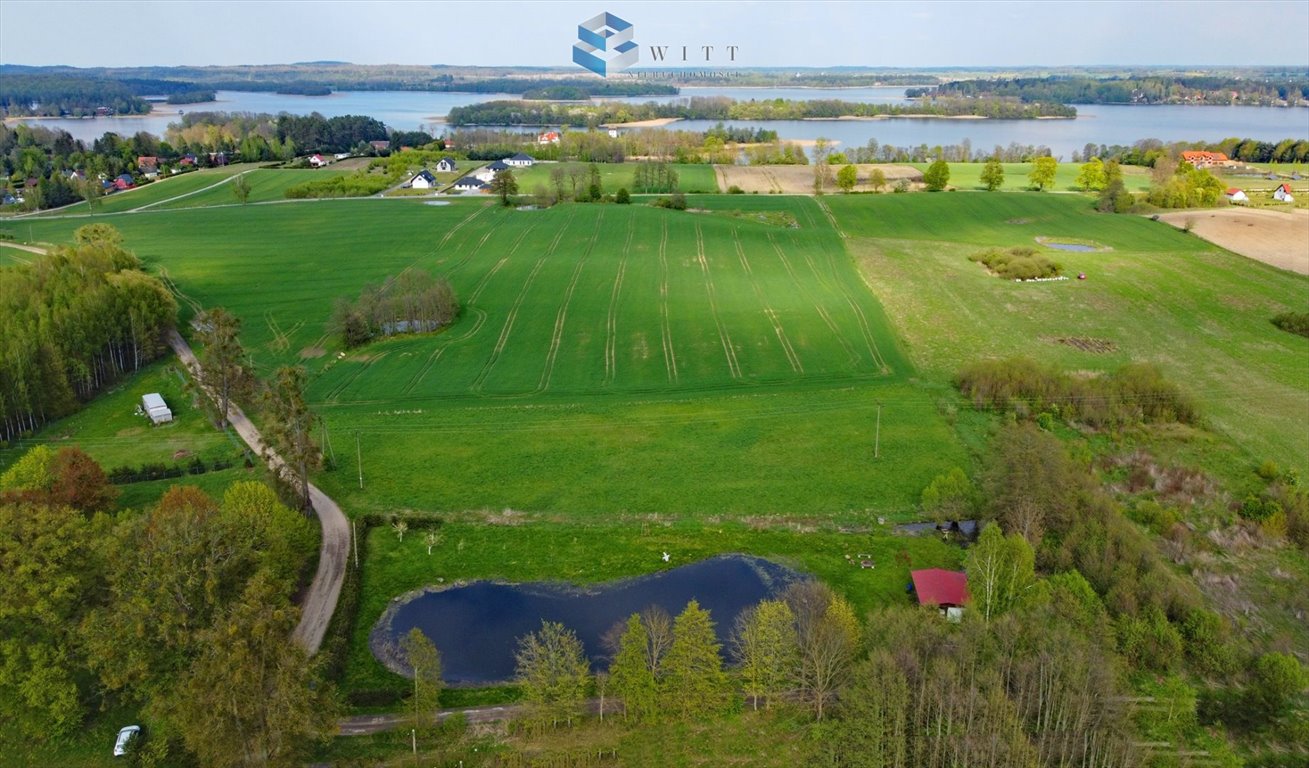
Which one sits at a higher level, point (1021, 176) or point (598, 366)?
point (1021, 176)

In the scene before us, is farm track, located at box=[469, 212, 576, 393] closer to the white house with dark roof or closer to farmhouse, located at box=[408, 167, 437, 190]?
the white house with dark roof


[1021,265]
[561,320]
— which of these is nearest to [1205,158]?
[1021,265]

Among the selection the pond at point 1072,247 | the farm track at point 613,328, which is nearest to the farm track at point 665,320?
the farm track at point 613,328

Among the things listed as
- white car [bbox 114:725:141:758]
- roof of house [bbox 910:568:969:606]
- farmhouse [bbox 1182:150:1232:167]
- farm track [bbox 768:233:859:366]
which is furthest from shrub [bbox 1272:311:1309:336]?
farmhouse [bbox 1182:150:1232:167]

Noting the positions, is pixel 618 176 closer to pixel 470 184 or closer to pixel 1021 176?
pixel 470 184

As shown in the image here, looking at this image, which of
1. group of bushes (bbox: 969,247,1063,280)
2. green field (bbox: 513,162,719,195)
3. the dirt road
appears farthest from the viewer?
green field (bbox: 513,162,719,195)

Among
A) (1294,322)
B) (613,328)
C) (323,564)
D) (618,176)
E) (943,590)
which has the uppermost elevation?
(618,176)

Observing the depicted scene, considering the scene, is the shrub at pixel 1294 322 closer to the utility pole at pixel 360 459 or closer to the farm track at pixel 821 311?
the farm track at pixel 821 311
